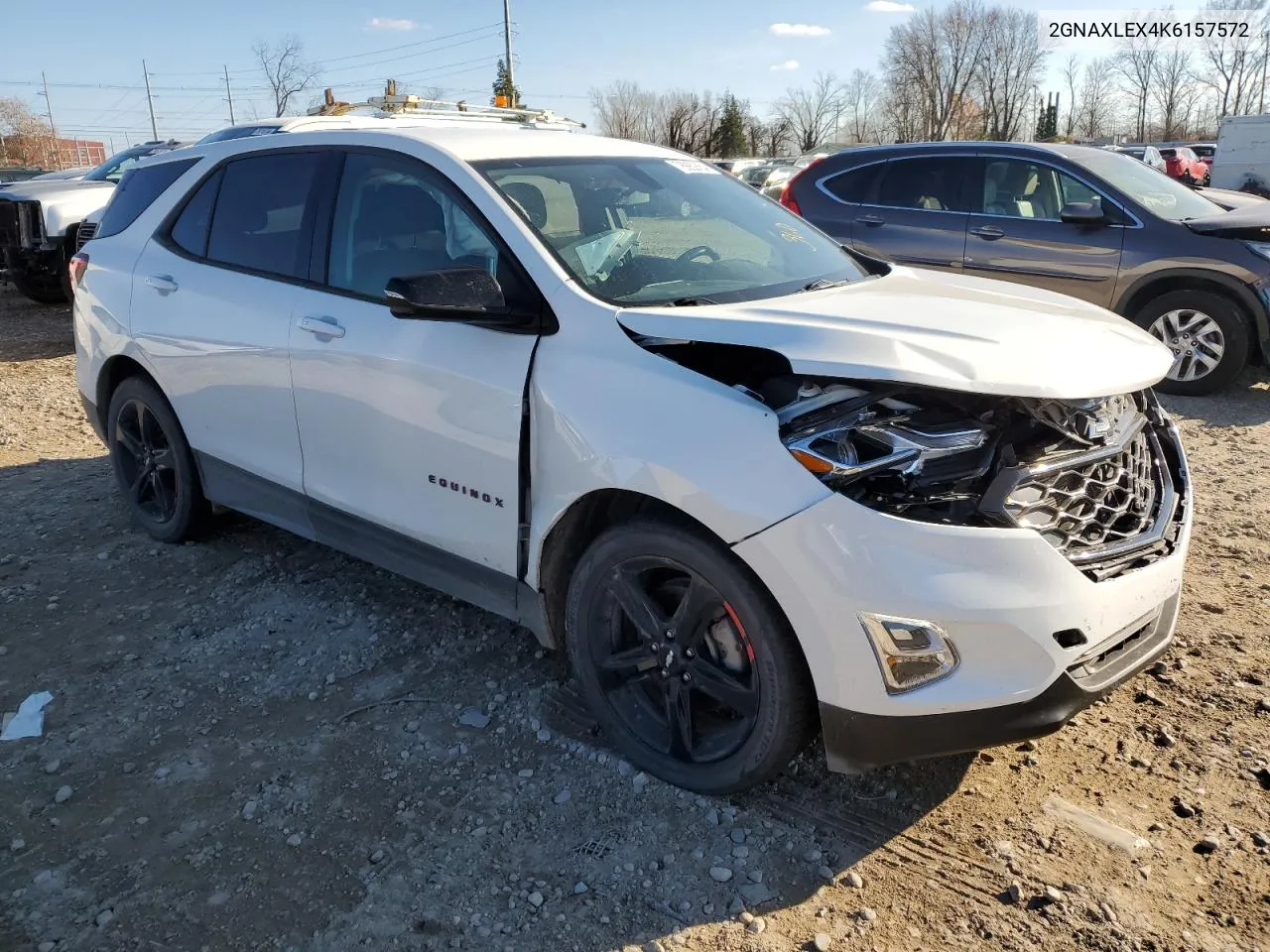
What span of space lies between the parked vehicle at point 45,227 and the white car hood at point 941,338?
32.2 ft

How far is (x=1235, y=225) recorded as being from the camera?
7070 mm

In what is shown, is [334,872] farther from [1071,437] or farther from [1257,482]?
[1257,482]

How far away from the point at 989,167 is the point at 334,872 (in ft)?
24.2

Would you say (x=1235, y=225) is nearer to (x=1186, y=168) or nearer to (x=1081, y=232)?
(x=1081, y=232)

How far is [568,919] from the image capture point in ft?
8.03

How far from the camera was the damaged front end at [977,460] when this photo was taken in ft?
7.88

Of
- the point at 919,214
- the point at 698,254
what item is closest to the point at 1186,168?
the point at 919,214

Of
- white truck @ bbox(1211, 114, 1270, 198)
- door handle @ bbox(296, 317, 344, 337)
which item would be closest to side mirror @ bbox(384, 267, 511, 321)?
door handle @ bbox(296, 317, 344, 337)

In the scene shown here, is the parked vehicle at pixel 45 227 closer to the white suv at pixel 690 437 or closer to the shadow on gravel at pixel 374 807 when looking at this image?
the white suv at pixel 690 437

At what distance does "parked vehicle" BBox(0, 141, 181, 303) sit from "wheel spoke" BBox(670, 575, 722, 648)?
10.0 meters

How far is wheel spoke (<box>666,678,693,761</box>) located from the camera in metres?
2.84

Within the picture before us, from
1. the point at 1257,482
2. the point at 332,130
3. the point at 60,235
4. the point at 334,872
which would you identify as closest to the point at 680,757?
the point at 334,872

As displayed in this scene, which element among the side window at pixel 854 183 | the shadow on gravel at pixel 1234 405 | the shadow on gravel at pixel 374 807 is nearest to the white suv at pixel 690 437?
the shadow on gravel at pixel 374 807

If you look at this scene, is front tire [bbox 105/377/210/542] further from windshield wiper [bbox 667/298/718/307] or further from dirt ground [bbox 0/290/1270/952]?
windshield wiper [bbox 667/298/718/307]
